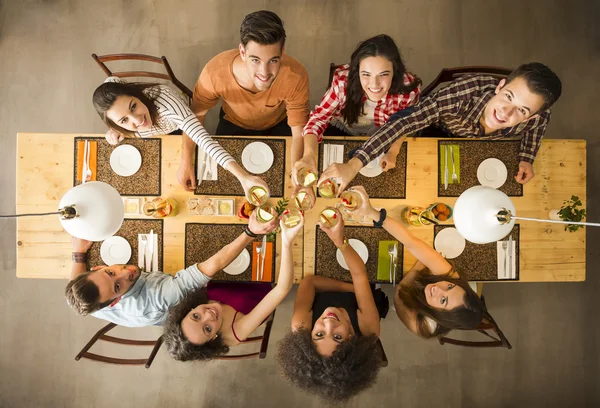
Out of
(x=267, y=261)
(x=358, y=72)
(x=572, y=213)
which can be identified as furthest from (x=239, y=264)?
(x=572, y=213)

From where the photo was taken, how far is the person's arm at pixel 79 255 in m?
2.13

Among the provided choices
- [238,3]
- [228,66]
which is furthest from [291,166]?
[238,3]

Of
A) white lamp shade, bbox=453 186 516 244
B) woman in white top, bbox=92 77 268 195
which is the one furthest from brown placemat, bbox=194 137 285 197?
white lamp shade, bbox=453 186 516 244

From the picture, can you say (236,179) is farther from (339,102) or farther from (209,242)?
(339,102)

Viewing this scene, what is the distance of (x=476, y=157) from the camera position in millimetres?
2180

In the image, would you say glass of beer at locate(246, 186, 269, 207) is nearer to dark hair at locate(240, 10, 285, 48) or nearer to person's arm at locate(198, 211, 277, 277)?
person's arm at locate(198, 211, 277, 277)

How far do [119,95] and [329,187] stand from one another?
113 centimetres

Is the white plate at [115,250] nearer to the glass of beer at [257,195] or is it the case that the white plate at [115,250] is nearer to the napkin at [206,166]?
the napkin at [206,166]

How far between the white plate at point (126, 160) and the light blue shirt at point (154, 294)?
626mm

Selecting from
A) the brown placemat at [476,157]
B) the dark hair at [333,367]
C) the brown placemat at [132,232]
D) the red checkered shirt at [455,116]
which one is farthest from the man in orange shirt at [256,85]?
the dark hair at [333,367]

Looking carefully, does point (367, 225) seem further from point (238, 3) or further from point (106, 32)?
point (106, 32)

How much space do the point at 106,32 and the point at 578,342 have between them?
476 centimetres

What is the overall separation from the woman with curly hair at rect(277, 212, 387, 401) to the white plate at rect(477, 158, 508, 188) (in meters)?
0.90

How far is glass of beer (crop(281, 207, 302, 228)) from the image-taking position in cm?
183
